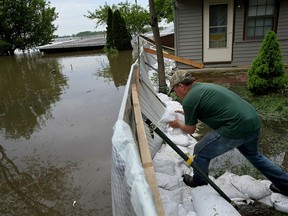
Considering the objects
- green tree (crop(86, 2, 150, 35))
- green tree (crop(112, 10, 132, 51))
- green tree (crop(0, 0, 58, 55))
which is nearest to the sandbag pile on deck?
green tree (crop(112, 10, 132, 51))

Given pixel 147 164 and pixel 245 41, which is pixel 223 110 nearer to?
pixel 147 164

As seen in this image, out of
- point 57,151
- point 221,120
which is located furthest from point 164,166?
point 57,151

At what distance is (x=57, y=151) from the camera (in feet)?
15.4

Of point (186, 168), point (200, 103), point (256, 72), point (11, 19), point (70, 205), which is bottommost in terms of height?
point (70, 205)

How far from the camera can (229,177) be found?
303 centimetres

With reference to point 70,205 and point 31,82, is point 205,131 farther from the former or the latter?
point 31,82

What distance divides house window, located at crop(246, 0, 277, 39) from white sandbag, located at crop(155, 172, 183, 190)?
777 centimetres

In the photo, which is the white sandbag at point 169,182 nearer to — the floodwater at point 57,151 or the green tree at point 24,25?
the floodwater at point 57,151

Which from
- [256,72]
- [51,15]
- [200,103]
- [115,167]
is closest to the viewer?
[115,167]

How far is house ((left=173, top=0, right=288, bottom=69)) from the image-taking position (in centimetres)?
875

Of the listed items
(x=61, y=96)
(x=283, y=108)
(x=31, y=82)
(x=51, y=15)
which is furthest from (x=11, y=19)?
(x=283, y=108)

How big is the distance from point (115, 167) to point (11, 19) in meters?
32.6

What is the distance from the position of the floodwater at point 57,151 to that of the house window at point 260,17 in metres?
5.19

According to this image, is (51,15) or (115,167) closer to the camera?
(115,167)
